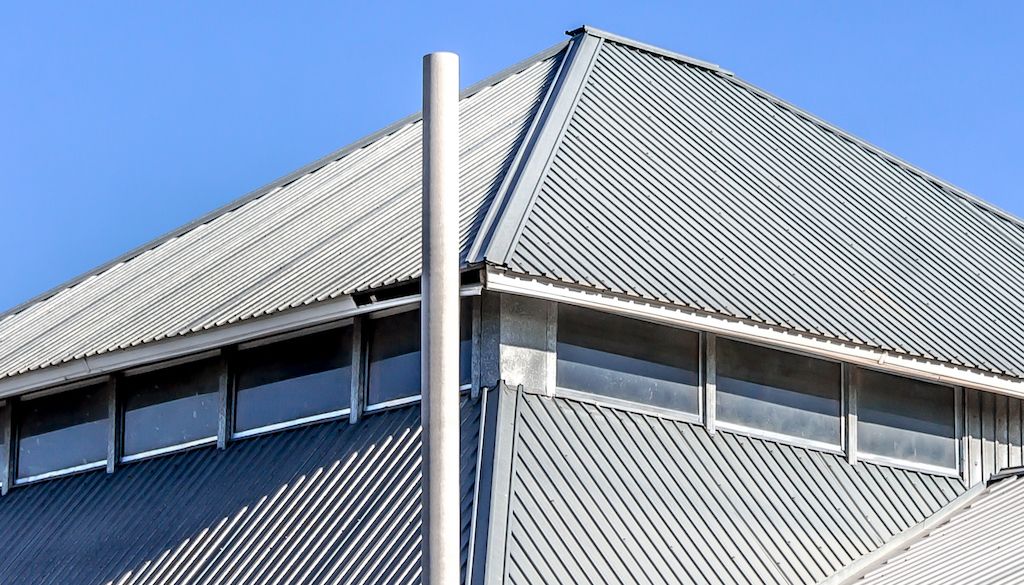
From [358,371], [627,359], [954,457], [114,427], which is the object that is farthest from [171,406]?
[954,457]

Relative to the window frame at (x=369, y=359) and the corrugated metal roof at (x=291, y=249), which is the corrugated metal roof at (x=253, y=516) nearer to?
the window frame at (x=369, y=359)

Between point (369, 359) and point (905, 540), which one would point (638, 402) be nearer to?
point (369, 359)

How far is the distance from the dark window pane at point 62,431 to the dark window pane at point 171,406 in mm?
536

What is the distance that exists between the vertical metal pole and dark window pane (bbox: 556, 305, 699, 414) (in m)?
6.95

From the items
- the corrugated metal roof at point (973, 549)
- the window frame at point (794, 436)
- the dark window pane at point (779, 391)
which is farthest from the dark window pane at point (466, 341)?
the corrugated metal roof at point (973, 549)

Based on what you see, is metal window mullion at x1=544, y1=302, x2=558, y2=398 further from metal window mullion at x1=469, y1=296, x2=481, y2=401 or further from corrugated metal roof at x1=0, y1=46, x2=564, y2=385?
corrugated metal roof at x1=0, y1=46, x2=564, y2=385

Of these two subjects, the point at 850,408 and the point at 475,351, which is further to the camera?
the point at 850,408

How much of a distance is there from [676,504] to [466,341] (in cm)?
264

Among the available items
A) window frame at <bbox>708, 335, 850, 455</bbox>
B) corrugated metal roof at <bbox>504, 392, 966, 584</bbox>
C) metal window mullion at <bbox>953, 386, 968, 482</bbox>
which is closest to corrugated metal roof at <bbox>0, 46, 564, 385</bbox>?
corrugated metal roof at <bbox>504, 392, 966, 584</bbox>

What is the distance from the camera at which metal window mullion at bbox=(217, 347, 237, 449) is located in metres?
20.6

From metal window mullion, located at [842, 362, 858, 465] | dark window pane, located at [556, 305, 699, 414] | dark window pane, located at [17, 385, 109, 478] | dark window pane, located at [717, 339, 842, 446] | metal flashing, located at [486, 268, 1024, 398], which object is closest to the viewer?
metal flashing, located at [486, 268, 1024, 398]

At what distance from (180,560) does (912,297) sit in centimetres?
899

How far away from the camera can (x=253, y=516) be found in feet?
61.9

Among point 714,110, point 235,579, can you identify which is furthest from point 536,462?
point 714,110
